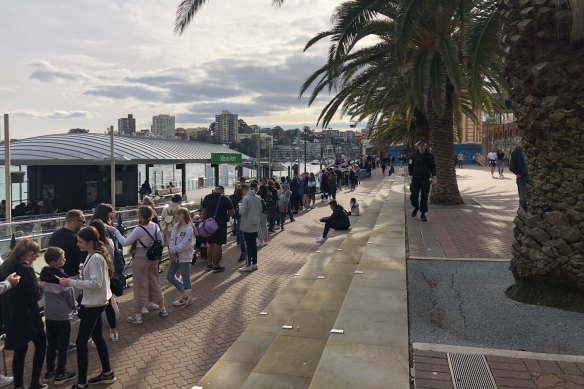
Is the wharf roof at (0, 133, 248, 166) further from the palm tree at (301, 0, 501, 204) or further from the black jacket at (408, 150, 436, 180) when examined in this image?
the black jacket at (408, 150, 436, 180)

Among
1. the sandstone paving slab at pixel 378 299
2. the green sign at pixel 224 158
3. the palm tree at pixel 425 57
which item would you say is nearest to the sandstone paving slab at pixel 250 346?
the sandstone paving slab at pixel 378 299

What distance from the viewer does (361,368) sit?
3738 mm

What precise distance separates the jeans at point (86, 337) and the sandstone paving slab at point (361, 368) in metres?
2.18

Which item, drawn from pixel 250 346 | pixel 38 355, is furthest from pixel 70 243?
pixel 250 346

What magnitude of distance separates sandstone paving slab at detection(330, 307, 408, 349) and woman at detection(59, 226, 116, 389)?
7.20 ft

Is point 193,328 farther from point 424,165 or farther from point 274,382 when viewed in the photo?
point 424,165

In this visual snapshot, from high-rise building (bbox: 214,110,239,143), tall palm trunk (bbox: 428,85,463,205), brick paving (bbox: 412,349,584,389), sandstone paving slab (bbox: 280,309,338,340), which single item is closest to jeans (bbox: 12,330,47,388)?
sandstone paving slab (bbox: 280,309,338,340)

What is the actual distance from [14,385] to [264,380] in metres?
2.41

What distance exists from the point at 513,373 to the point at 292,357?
6.01 ft

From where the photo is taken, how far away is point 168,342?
5617 mm

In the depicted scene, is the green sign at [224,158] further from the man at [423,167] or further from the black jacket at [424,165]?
the black jacket at [424,165]

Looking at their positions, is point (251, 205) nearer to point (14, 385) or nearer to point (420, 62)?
point (14, 385)

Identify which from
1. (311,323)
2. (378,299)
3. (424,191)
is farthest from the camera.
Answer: (424,191)

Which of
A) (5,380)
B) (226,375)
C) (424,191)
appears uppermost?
(424,191)
